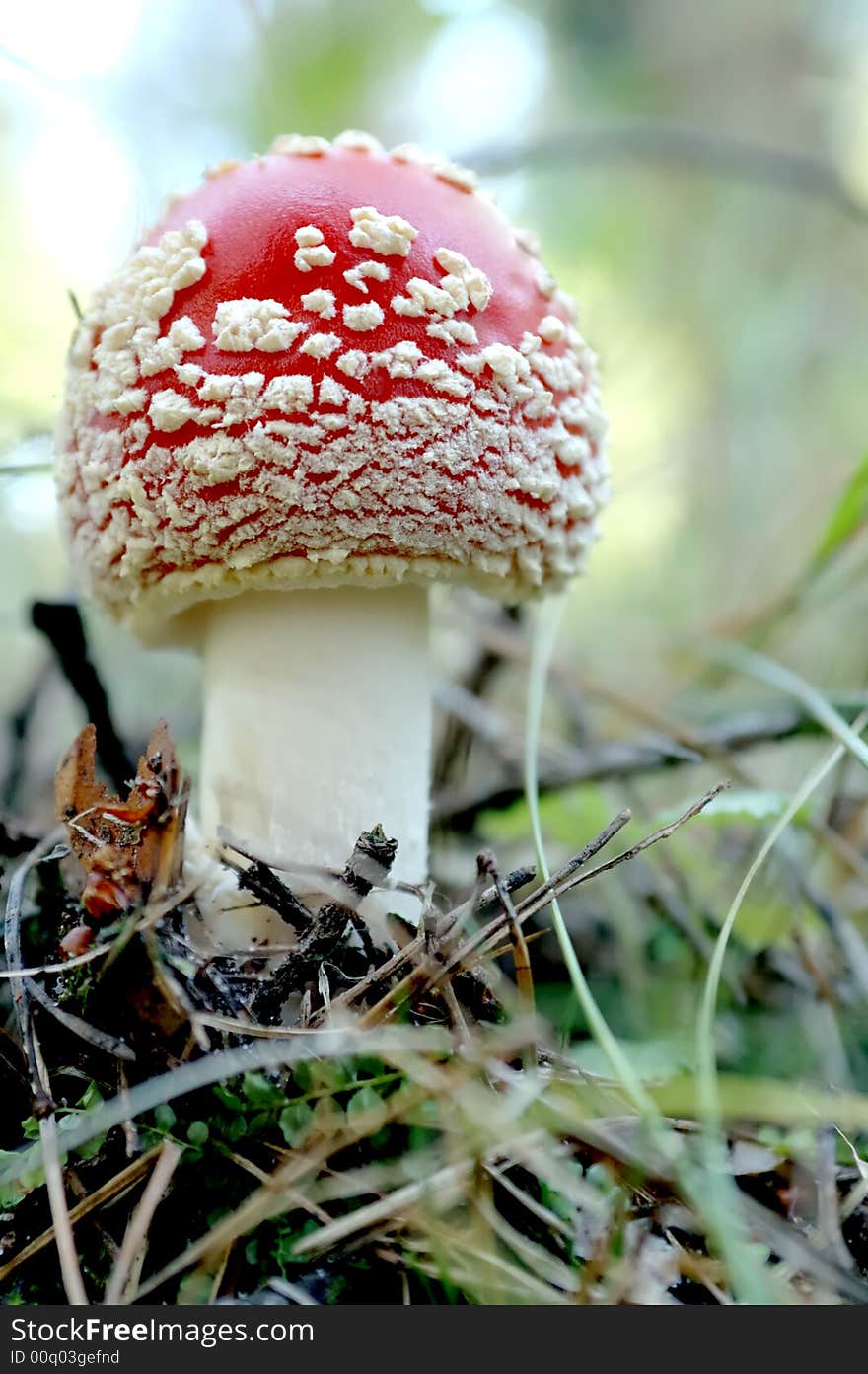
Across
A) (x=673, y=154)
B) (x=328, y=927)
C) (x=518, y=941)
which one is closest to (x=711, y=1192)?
(x=518, y=941)

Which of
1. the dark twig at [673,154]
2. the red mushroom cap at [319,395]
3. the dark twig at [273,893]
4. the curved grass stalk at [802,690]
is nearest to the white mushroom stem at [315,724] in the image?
the red mushroom cap at [319,395]

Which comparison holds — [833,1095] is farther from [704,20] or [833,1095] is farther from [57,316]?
[704,20]

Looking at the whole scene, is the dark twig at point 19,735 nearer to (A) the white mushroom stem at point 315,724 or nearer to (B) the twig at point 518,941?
(A) the white mushroom stem at point 315,724

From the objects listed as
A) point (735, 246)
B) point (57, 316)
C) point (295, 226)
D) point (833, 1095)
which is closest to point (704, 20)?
point (735, 246)

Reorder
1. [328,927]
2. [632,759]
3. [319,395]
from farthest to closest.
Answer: [632,759] < [319,395] < [328,927]

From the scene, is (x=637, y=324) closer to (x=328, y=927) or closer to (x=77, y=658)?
(x=77, y=658)
